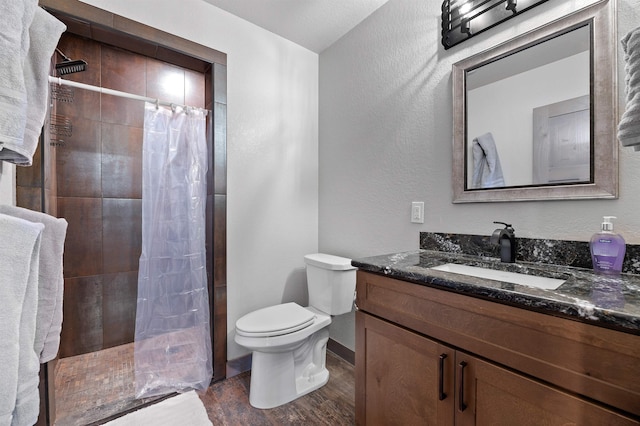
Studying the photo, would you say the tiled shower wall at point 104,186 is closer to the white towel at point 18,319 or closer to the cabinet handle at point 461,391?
the white towel at point 18,319

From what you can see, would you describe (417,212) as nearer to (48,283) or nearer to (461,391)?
(461,391)

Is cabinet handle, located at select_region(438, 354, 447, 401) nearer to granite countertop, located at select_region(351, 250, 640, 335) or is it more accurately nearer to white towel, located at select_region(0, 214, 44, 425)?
granite countertop, located at select_region(351, 250, 640, 335)

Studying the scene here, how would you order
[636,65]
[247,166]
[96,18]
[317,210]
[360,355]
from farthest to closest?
[317,210]
[247,166]
[96,18]
[360,355]
[636,65]

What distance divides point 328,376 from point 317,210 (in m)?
1.28

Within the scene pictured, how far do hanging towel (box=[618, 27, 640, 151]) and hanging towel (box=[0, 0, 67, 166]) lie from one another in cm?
166

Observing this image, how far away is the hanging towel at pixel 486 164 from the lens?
4.64ft

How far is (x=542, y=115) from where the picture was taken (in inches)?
50.1

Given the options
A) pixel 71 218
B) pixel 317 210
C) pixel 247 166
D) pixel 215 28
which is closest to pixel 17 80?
pixel 247 166

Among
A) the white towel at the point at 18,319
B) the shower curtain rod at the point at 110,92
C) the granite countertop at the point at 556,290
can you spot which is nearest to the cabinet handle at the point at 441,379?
the granite countertop at the point at 556,290

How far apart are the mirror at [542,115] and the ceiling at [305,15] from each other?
94 cm

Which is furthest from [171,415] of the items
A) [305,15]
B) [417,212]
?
[305,15]

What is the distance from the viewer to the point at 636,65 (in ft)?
2.71

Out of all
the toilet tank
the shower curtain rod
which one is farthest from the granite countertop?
the shower curtain rod

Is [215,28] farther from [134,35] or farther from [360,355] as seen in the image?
[360,355]
